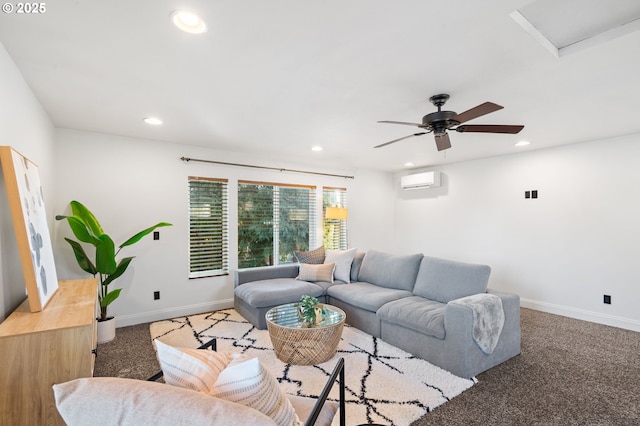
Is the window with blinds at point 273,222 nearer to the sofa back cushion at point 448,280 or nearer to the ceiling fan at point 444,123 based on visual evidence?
the sofa back cushion at point 448,280

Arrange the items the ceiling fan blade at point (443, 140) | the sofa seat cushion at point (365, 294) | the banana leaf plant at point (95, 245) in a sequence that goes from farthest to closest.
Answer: the sofa seat cushion at point (365, 294), the banana leaf plant at point (95, 245), the ceiling fan blade at point (443, 140)

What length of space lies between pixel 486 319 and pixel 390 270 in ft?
5.28

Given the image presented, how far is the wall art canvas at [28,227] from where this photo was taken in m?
1.79

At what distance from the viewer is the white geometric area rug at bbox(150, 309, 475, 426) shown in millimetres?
2219

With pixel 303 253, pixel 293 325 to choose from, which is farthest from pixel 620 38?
pixel 303 253

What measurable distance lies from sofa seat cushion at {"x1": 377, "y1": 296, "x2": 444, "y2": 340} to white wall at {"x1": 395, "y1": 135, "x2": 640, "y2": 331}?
7.98 ft

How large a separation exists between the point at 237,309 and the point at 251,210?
1548 millimetres

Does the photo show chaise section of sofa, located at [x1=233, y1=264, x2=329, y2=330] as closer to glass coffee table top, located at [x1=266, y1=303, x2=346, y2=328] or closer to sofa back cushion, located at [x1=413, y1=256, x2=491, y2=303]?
glass coffee table top, located at [x1=266, y1=303, x2=346, y2=328]

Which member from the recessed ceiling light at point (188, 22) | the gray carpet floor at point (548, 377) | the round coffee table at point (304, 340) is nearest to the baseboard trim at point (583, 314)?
the gray carpet floor at point (548, 377)

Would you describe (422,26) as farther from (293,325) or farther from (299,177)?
(299,177)

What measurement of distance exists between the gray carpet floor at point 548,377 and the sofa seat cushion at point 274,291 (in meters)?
1.17

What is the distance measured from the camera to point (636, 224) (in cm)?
384

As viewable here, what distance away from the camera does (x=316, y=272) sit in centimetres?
449

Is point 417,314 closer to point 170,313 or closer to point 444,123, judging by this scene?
point 444,123
